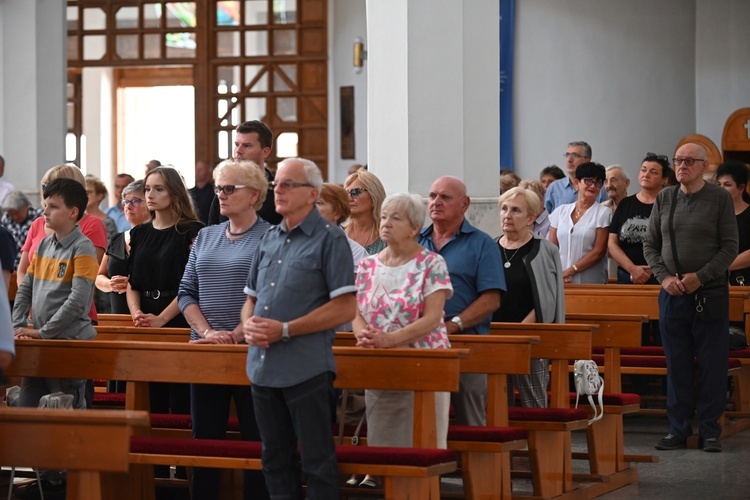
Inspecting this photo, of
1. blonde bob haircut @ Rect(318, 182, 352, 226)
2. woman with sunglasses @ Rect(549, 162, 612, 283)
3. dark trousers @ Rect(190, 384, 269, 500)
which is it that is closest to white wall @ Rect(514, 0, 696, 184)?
woman with sunglasses @ Rect(549, 162, 612, 283)

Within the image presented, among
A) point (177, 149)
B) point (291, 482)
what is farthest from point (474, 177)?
point (177, 149)

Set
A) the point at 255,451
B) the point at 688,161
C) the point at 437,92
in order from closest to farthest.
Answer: the point at 255,451, the point at 688,161, the point at 437,92

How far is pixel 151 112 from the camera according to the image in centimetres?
2453

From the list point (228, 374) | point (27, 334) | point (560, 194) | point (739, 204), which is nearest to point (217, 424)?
point (228, 374)

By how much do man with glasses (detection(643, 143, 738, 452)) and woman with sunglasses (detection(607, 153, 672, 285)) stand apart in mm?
1424

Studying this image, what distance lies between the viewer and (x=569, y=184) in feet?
39.9

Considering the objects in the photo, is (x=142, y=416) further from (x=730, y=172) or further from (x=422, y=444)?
(x=730, y=172)

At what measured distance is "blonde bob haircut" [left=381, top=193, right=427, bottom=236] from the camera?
5.88m

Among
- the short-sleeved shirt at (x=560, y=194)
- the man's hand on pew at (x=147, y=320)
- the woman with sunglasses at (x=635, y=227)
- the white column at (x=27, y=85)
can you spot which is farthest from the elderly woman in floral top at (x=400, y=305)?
the white column at (x=27, y=85)

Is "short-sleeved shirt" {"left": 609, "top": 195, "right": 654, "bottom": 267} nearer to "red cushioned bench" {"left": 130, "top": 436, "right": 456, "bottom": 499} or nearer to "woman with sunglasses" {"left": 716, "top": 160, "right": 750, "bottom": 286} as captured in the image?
"woman with sunglasses" {"left": 716, "top": 160, "right": 750, "bottom": 286}

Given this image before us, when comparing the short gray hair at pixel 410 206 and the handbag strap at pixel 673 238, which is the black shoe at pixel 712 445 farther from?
the short gray hair at pixel 410 206

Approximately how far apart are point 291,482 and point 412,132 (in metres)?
4.58

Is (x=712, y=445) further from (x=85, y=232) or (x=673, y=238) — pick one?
(x=85, y=232)

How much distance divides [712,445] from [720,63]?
8501 mm
